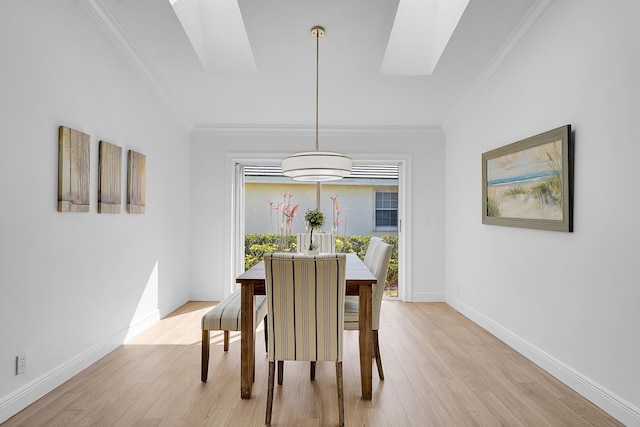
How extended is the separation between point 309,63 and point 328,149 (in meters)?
1.50

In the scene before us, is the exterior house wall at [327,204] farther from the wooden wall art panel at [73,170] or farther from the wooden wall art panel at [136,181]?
the wooden wall art panel at [73,170]

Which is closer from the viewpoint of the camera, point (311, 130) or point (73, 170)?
point (73, 170)

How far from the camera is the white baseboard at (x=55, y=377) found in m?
2.11

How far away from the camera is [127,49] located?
3279mm

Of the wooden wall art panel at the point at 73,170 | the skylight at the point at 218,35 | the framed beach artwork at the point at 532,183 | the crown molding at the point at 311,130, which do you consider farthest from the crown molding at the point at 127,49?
the framed beach artwork at the point at 532,183

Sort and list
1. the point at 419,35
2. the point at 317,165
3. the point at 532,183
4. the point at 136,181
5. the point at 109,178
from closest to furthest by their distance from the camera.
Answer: the point at 317,165
the point at 532,183
the point at 109,178
the point at 136,181
the point at 419,35

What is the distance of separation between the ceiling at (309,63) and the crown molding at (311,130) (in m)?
0.05

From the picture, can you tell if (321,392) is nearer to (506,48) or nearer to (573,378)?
(573,378)

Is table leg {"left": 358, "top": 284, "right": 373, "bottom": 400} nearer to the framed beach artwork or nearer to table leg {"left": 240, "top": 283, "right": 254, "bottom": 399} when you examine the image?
table leg {"left": 240, "top": 283, "right": 254, "bottom": 399}

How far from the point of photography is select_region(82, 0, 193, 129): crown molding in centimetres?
281

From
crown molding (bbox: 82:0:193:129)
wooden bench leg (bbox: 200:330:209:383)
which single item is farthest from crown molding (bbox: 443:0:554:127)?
wooden bench leg (bbox: 200:330:209:383)

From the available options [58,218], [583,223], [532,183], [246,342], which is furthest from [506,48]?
[58,218]

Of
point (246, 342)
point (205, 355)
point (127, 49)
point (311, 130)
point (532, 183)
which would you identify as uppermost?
point (127, 49)

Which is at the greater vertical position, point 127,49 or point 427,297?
point 127,49
